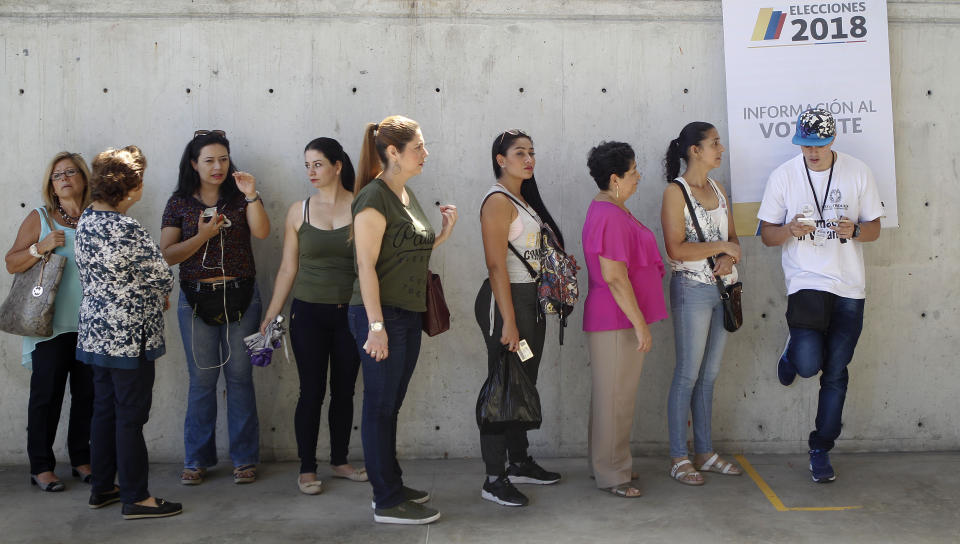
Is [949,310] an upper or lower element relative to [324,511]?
upper

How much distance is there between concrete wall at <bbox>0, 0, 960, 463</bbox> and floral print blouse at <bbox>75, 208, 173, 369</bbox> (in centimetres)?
116

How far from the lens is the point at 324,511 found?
414 cm

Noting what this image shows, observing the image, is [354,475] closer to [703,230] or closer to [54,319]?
[54,319]

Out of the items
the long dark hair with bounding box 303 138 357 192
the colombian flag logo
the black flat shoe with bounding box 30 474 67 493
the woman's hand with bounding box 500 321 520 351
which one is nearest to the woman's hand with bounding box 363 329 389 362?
the woman's hand with bounding box 500 321 520 351

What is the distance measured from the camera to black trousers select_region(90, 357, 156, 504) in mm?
3865

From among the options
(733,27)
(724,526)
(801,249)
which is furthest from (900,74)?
(724,526)

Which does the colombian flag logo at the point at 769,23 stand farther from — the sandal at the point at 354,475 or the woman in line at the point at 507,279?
the sandal at the point at 354,475

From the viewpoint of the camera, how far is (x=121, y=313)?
3801 mm

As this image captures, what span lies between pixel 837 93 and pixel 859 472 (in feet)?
7.17

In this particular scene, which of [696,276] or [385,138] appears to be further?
[696,276]

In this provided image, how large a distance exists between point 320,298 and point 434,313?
725 mm

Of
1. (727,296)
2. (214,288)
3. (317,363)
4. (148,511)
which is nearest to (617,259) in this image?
(727,296)

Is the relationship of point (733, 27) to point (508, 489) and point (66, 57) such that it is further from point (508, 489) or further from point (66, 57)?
point (66, 57)

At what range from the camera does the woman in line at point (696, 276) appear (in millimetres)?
4406
